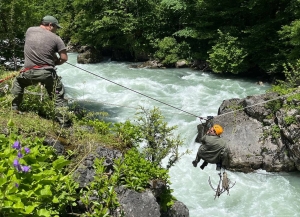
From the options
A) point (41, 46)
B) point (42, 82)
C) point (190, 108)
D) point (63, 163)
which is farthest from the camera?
point (190, 108)

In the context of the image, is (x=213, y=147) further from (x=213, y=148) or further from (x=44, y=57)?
(x=44, y=57)

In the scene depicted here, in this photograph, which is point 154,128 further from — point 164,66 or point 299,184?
point 164,66

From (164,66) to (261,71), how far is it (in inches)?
228

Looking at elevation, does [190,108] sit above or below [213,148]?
below

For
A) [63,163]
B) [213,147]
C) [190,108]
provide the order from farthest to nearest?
[190,108], [213,147], [63,163]

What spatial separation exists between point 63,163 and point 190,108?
1004 centimetres

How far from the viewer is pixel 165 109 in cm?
1302

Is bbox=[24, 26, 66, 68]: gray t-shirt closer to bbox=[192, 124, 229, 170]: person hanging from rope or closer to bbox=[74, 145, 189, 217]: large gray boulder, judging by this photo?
bbox=[74, 145, 189, 217]: large gray boulder

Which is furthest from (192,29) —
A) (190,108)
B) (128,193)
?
(128,193)

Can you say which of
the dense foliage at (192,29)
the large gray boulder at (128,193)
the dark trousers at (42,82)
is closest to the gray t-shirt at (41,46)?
the dark trousers at (42,82)

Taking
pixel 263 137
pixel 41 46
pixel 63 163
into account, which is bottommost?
pixel 263 137

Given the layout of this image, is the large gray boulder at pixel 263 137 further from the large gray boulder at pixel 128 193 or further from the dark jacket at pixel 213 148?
the large gray boulder at pixel 128 193

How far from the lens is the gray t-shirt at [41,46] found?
16.8 feet

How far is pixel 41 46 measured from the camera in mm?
5129
